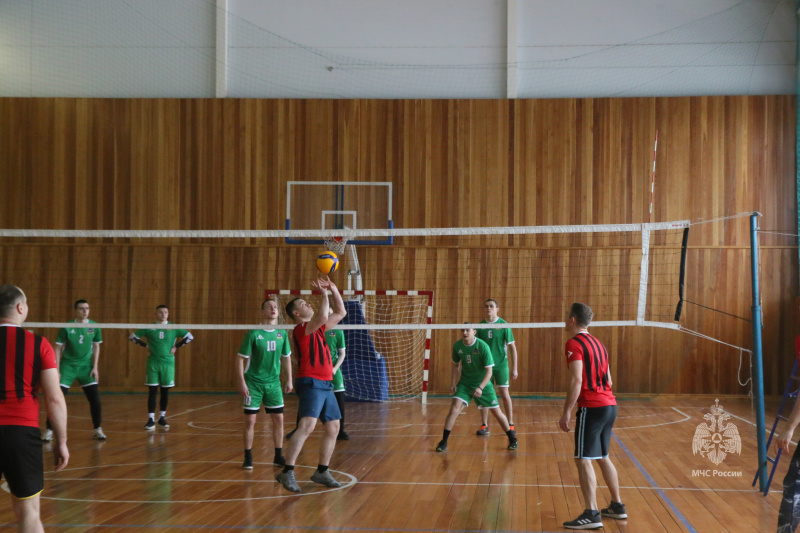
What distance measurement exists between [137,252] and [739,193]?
1216 centimetres

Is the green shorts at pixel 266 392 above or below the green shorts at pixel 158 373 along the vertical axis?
above

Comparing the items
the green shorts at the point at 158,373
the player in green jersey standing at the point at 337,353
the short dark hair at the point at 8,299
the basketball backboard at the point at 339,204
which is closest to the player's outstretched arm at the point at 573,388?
the short dark hair at the point at 8,299

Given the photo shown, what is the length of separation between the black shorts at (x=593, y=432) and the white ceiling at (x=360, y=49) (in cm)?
1012

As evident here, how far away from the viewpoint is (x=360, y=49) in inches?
574

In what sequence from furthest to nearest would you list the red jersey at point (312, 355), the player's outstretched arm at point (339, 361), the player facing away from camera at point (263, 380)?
the player's outstretched arm at point (339, 361), the player facing away from camera at point (263, 380), the red jersey at point (312, 355)

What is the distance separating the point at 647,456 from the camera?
8227 mm

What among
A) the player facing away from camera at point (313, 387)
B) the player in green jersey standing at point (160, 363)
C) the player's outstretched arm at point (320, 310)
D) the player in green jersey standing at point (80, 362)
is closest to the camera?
the player's outstretched arm at point (320, 310)

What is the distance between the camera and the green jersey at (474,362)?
27.7ft

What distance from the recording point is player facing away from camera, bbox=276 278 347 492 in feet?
20.3

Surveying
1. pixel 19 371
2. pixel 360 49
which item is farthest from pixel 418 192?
pixel 19 371

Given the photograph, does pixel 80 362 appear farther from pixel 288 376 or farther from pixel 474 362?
pixel 474 362

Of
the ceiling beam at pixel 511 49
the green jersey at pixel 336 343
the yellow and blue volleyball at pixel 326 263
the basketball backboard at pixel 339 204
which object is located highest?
the ceiling beam at pixel 511 49

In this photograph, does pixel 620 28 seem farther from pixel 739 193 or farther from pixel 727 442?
pixel 727 442

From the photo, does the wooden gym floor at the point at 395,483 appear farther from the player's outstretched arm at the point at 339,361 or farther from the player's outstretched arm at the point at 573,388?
the player's outstretched arm at the point at 339,361
